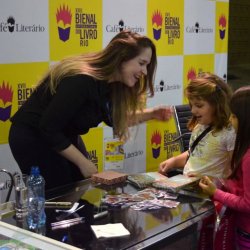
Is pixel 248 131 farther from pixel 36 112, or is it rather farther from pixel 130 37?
pixel 36 112

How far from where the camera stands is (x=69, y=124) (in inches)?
85.6

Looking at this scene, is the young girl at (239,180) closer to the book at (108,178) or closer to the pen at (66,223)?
the book at (108,178)

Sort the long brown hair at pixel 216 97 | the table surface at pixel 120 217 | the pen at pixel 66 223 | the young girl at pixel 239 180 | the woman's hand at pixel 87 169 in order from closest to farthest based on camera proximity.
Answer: the table surface at pixel 120 217, the pen at pixel 66 223, the young girl at pixel 239 180, the woman's hand at pixel 87 169, the long brown hair at pixel 216 97

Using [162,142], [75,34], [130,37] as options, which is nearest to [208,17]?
[162,142]

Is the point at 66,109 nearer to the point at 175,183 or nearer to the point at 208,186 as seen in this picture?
the point at 175,183

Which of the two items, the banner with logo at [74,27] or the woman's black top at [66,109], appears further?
the banner with logo at [74,27]

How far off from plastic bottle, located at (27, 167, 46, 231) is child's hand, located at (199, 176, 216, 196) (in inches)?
26.3

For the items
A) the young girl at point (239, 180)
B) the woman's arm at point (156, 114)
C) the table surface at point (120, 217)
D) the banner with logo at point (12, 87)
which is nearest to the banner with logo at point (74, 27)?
the banner with logo at point (12, 87)

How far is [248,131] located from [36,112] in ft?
3.12

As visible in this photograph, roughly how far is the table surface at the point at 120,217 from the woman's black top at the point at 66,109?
27 cm

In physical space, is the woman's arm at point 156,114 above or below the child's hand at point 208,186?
above

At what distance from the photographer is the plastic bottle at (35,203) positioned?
1562 millimetres

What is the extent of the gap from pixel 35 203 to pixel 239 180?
2.82 feet

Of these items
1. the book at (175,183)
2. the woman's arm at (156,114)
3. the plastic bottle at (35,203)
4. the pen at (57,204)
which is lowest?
the pen at (57,204)
